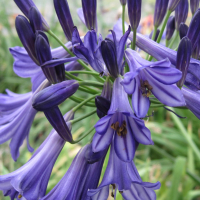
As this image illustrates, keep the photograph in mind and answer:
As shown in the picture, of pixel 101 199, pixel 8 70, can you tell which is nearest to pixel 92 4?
pixel 101 199

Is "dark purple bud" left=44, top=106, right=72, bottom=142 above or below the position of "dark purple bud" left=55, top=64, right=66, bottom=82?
below

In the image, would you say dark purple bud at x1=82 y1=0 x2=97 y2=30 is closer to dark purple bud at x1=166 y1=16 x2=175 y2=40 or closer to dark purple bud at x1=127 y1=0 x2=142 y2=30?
dark purple bud at x1=127 y1=0 x2=142 y2=30

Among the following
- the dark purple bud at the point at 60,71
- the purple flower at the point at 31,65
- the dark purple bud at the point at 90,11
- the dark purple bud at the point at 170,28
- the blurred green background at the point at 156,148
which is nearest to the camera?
the dark purple bud at the point at 60,71

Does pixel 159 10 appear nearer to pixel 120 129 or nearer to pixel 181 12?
pixel 181 12

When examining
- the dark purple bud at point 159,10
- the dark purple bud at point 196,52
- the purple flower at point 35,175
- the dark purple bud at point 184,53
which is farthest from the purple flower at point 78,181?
the dark purple bud at point 159,10

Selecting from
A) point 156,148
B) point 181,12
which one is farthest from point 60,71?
point 156,148

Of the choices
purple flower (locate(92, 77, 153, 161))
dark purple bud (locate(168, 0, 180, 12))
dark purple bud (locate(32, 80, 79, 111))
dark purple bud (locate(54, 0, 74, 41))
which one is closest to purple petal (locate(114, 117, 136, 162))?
purple flower (locate(92, 77, 153, 161))

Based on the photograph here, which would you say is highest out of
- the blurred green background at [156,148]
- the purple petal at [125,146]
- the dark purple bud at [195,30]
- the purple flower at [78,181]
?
the dark purple bud at [195,30]

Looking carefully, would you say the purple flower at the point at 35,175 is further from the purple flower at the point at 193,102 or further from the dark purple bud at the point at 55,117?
the purple flower at the point at 193,102
